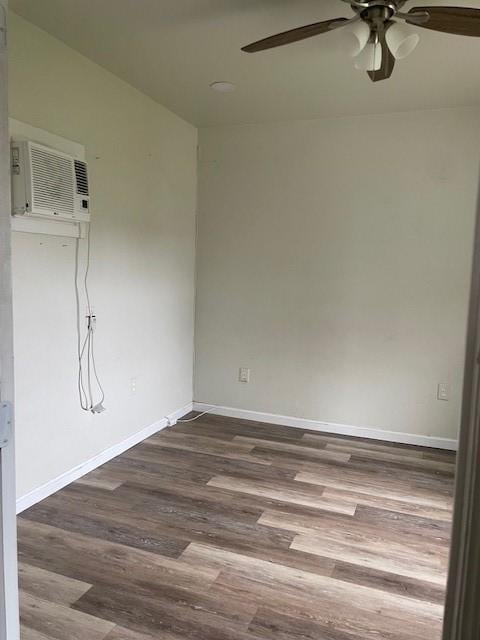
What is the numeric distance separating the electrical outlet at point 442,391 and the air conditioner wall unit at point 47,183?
2.82 metres

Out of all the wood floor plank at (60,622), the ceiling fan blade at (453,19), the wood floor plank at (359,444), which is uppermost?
the ceiling fan blade at (453,19)

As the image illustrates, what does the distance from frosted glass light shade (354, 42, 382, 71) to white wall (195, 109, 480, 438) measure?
1414 mm

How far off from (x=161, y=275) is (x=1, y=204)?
2.74 metres

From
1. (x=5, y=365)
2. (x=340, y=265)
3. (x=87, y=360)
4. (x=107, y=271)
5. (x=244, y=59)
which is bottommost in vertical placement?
(x=87, y=360)

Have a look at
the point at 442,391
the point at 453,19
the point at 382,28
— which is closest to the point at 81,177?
the point at 382,28

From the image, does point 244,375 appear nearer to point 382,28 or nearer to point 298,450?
point 298,450

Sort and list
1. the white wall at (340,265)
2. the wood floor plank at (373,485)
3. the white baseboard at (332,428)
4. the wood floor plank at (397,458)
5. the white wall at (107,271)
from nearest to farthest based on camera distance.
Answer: the white wall at (107,271)
the wood floor plank at (373,485)
the wood floor plank at (397,458)
the white wall at (340,265)
the white baseboard at (332,428)

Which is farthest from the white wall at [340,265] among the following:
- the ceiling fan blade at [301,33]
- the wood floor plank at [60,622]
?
the wood floor plank at [60,622]

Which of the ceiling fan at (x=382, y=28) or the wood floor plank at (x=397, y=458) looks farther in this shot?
the wood floor plank at (x=397, y=458)

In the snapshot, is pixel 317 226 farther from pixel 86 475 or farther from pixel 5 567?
pixel 5 567

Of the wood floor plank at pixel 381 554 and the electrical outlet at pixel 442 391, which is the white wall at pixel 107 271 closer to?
the wood floor plank at pixel 381 554

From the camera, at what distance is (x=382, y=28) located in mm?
1975

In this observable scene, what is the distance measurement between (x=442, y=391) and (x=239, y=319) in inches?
68.3

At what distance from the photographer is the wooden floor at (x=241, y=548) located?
1779mm
